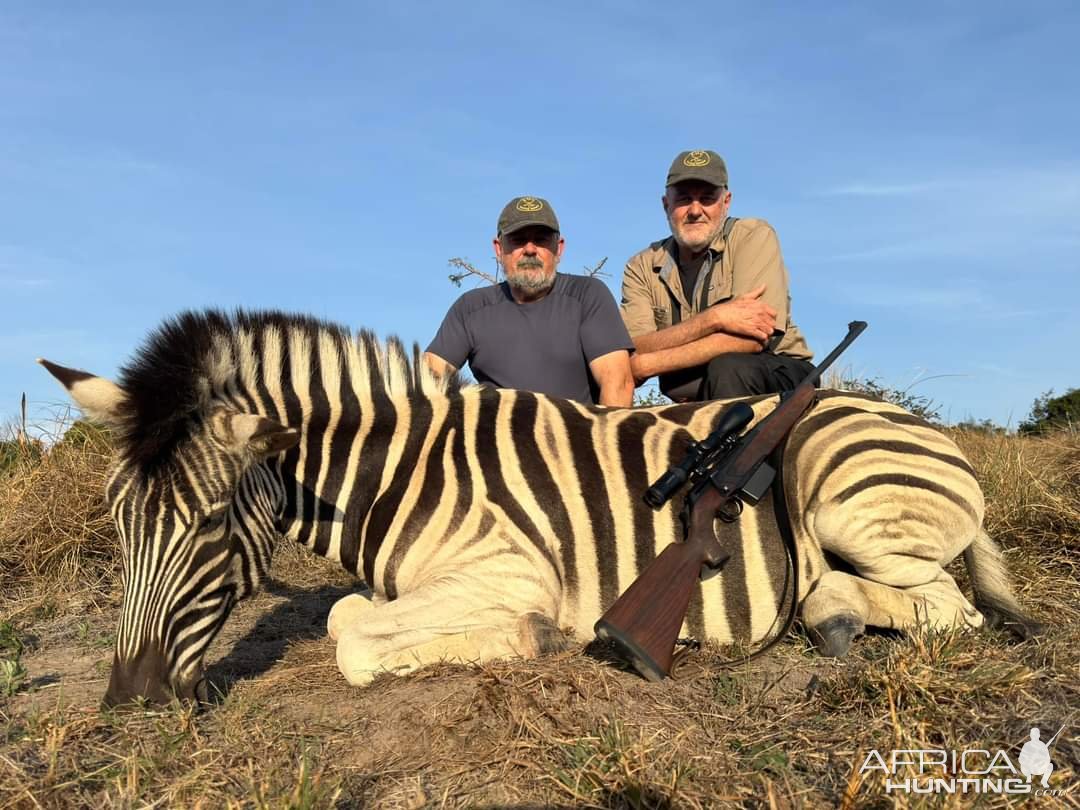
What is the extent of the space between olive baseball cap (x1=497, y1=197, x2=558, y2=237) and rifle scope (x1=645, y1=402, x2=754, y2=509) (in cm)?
251

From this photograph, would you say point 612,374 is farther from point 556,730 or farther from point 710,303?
point 556,730

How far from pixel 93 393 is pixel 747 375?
365cm

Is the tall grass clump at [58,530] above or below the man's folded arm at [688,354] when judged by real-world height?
below

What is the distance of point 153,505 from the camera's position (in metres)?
2.98

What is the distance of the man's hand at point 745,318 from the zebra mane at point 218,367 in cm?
212

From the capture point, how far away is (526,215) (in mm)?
5785

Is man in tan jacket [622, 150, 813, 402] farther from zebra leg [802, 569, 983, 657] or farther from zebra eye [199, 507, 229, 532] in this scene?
zebra eye [199, 507, 229, 532]

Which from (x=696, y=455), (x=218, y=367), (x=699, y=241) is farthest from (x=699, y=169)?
(x=218, y=367)

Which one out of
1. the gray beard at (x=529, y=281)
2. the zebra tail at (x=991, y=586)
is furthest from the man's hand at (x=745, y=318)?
the zebra tail at (x=991, y=586)

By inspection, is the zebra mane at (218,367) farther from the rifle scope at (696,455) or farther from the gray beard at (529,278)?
the gray beard at (529,278)

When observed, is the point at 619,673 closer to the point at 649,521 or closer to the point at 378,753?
the point at 649,521

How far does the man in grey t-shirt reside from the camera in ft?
18.8

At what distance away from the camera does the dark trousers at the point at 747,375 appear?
207 inches

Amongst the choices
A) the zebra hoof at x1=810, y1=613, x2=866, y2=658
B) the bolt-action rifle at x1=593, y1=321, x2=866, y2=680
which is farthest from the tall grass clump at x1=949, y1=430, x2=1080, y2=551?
the zebra hoof at x1=810, y1=613, x2=866, y2=658
